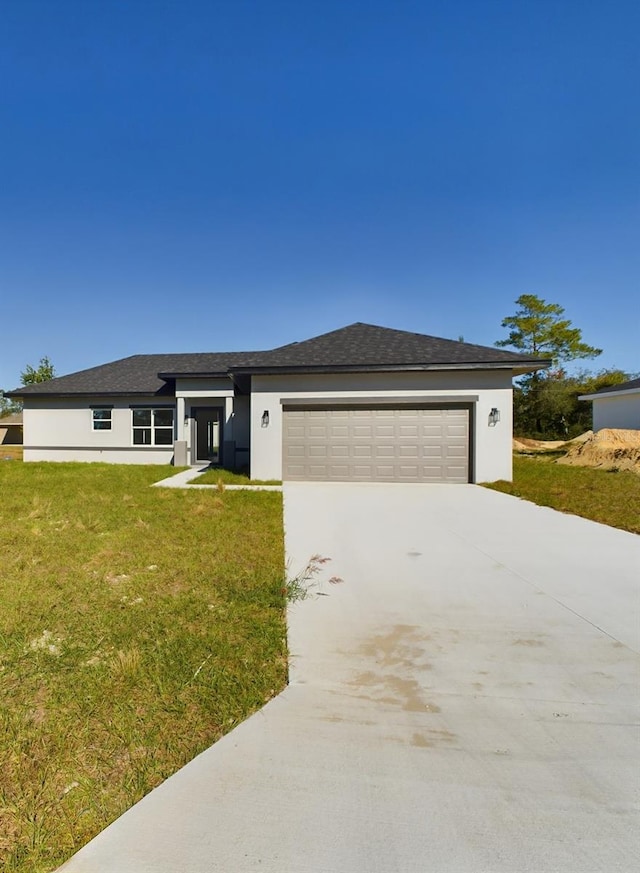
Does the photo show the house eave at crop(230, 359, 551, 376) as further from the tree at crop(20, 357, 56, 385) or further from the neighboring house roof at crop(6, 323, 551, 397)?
the tree at crop(20, 357, 56, 385)

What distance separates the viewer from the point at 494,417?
11625 mm

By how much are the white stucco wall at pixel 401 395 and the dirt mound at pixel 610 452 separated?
746 centimetres

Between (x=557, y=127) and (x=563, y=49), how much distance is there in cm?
252

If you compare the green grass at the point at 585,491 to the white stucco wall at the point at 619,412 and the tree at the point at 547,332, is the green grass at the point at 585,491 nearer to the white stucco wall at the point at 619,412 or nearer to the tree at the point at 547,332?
the white stucco wall at the point at 619,412

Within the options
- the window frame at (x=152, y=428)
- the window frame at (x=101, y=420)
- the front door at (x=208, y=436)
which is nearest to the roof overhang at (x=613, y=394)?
the front door at (x=208, y=436)

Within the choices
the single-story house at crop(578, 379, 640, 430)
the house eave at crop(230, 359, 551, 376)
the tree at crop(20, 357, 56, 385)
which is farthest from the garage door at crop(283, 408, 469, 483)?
the tree at crop(20, 357, 56, 385)

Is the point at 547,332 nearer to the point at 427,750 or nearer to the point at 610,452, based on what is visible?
the point at 610,452

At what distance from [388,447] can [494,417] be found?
3230mm

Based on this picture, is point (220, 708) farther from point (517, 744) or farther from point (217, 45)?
point (217, 45)

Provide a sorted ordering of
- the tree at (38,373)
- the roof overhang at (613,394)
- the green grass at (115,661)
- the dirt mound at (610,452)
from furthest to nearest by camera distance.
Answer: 1. the tree at (38,373)
2. the roof overhang at (613,394)
3. the dirt mound at (610,452)
4. the green grass at (115,661)

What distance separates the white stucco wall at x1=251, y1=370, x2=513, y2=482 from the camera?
11617mm

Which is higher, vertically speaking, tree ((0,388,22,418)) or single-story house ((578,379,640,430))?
tree ((0,388,22,418))

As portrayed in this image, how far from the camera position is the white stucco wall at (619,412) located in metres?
22.6

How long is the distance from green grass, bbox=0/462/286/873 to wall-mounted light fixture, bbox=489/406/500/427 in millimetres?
8026
